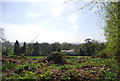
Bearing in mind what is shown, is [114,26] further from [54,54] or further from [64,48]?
[64,48]

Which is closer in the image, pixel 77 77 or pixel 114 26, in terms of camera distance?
pixel 114 26

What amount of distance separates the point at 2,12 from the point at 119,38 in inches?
121

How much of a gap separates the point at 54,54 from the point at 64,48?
2525 mm

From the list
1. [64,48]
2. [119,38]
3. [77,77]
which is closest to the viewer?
[119,38]

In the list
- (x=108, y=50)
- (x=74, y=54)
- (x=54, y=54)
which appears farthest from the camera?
(x=74, y=54)

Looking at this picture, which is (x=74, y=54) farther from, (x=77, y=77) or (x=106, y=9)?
(x=106, y=9)

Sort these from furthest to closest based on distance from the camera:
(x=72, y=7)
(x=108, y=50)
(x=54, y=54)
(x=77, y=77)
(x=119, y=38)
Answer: (x=54, y=54)
(x=77, y=77)
(x=72, y=7)
(x=108, y=50)
(x=119, y=38)

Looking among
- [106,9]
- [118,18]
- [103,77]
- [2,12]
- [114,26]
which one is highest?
[2,12]

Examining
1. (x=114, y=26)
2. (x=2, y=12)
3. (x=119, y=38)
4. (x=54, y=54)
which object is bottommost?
(x=54, y=54)

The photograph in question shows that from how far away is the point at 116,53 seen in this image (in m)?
2.87

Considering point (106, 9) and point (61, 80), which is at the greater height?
point (106, 9)

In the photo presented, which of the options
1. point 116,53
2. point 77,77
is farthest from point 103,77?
point 116,53

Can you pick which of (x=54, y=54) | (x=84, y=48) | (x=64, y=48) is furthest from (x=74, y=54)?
(x=54, y=54)

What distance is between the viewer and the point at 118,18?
270 centimetres
